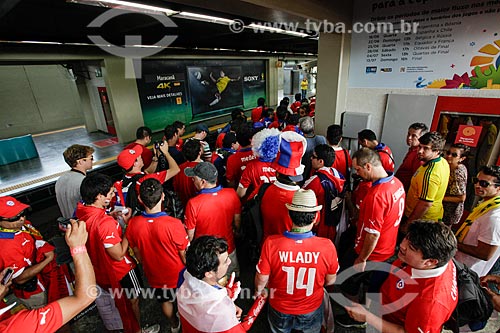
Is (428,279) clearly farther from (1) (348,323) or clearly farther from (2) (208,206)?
(2) (208,206)

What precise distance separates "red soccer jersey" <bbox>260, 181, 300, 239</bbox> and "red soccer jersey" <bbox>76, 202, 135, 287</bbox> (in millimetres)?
1310

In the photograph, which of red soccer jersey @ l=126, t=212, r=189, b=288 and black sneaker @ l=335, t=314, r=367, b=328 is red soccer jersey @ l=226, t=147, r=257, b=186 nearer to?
red soccer jersey @ l=126, t=212, r=189, b=288

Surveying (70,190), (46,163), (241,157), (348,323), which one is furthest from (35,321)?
(46,163)

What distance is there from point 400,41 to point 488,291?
11.1 feet

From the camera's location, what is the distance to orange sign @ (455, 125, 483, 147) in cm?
346

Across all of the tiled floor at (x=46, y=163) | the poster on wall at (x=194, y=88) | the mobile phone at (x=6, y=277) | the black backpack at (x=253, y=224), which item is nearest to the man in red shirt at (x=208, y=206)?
the black backpack at (x=253, y=224)

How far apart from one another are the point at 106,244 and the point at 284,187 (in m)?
1.56

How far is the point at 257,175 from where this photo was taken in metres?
2.79

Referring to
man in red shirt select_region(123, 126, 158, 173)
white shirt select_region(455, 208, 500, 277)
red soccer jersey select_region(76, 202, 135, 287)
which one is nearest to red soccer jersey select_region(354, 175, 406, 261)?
white shirt select_region(455, 208, 500, 277)

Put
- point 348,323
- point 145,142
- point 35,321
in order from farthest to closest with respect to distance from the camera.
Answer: point 145,142
point 348,323
point 35,321

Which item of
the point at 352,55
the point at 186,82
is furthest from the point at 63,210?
the point at 186,82

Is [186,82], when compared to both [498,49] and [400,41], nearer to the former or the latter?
[400,41]

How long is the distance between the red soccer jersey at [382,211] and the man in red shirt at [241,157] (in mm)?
1513

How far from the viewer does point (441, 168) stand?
8.27 feet
